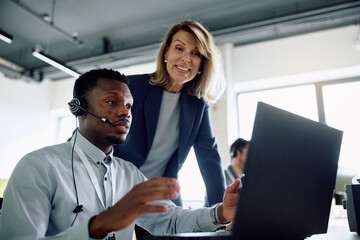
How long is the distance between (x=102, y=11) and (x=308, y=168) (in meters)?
4.79

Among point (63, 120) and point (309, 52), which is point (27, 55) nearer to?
point (63, 120)

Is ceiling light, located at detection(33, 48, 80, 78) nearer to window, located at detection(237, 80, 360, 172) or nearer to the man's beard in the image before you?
window, located at detection(237, 80, 360, 172)

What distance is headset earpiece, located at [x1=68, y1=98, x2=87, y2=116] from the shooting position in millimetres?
1224

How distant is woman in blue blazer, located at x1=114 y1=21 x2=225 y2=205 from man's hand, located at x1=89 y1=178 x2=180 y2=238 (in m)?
0.86

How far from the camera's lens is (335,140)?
2.80ft

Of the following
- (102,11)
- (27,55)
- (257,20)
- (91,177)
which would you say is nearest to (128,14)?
(102,11)

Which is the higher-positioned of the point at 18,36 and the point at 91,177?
the point at 18,36

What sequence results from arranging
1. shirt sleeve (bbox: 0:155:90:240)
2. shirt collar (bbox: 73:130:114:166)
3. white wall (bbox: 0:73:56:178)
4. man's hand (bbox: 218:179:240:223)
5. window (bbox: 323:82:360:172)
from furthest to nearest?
white wall (bbox: 0:73:56:178) → window (bbox: 323:82:360:172) → shirt collar (bbox: 73:130:114:166) → man's hand (bbox: 218:179:240:223) → shirt sleeve (bbox: 0:155:90:240)

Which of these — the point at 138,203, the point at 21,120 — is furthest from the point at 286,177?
the point at 21,120

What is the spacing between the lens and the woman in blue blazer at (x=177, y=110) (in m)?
1.60

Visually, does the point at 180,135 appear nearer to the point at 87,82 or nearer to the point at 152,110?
the point at 152,110

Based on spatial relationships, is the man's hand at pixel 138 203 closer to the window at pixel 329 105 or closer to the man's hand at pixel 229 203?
the man's hand at pixel 229 203

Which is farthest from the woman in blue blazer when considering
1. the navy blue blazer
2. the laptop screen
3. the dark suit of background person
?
the dark suit of background person

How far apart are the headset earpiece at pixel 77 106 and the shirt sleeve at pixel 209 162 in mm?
730
